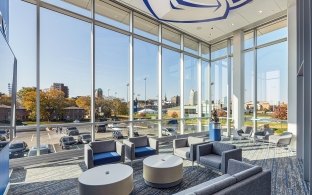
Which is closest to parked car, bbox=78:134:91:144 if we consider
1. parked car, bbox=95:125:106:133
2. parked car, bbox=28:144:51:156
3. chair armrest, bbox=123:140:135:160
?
parked car, bbox=95:125:106:133

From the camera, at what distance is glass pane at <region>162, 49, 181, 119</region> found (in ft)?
27.7

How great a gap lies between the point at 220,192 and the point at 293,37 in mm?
6937

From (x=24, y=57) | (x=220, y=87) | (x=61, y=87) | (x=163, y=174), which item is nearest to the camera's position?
(x=163, y=174)

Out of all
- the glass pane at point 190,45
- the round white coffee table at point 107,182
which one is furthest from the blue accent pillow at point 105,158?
the glass pane at point 190,45

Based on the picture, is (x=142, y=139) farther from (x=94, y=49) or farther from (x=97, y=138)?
(x=94, y=49)

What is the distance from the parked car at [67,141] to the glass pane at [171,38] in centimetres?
548

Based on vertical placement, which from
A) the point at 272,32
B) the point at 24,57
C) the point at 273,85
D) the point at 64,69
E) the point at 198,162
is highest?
the point at 272,32

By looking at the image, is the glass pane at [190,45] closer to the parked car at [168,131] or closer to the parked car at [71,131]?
the parked car at [168,131]

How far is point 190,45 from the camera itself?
385 inches

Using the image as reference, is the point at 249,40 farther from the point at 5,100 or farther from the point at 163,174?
the point at 5,100

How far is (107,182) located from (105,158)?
4.82ft

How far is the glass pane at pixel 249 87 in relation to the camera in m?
8.84

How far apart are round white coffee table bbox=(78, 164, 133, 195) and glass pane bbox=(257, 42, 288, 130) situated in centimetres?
715

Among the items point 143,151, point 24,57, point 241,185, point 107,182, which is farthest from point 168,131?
point 241,185
